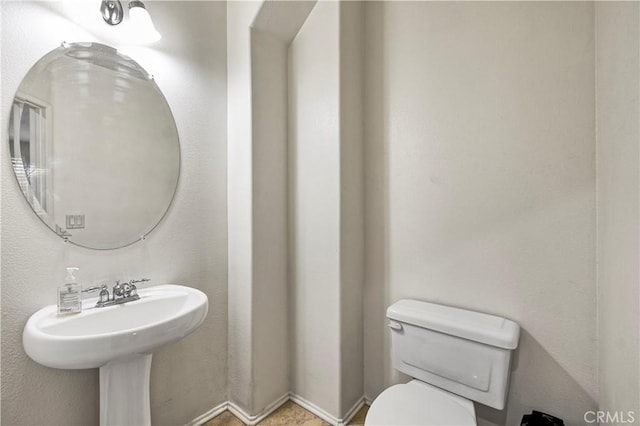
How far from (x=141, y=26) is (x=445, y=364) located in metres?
1.92

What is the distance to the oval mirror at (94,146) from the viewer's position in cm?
104

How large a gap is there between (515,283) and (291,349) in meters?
1.23

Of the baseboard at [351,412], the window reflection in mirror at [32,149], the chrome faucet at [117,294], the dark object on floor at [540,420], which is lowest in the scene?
the baseboard at [351,412]

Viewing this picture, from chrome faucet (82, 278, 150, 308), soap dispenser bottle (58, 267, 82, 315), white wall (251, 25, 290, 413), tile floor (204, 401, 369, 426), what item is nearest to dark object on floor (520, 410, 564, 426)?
tile floor (204, 401, 369, 426)

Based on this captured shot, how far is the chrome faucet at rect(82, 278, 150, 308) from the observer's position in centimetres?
113

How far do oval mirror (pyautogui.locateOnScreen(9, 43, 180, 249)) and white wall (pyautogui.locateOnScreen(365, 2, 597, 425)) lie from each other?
112 centimetres

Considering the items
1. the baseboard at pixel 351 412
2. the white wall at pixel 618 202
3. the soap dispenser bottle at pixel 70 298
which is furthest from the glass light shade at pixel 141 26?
the baseboard at pixel 351 412

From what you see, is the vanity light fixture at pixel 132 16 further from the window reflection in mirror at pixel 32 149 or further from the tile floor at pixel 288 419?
the tile floor at pixel 288 419

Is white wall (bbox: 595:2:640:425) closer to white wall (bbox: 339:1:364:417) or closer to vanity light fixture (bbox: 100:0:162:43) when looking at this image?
white wall (bbox: 339:1:364:417)

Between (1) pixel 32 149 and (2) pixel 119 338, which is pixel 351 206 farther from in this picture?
(1) pixel 32 149

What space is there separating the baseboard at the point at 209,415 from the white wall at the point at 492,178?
84 centimetres

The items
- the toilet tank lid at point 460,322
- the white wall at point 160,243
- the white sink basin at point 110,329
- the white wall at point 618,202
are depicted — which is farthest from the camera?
the toilet tank lid at point 460,322

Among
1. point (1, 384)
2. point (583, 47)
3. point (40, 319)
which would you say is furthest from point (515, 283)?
point (1, 384)

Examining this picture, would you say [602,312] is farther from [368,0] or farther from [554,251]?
[368,0]
